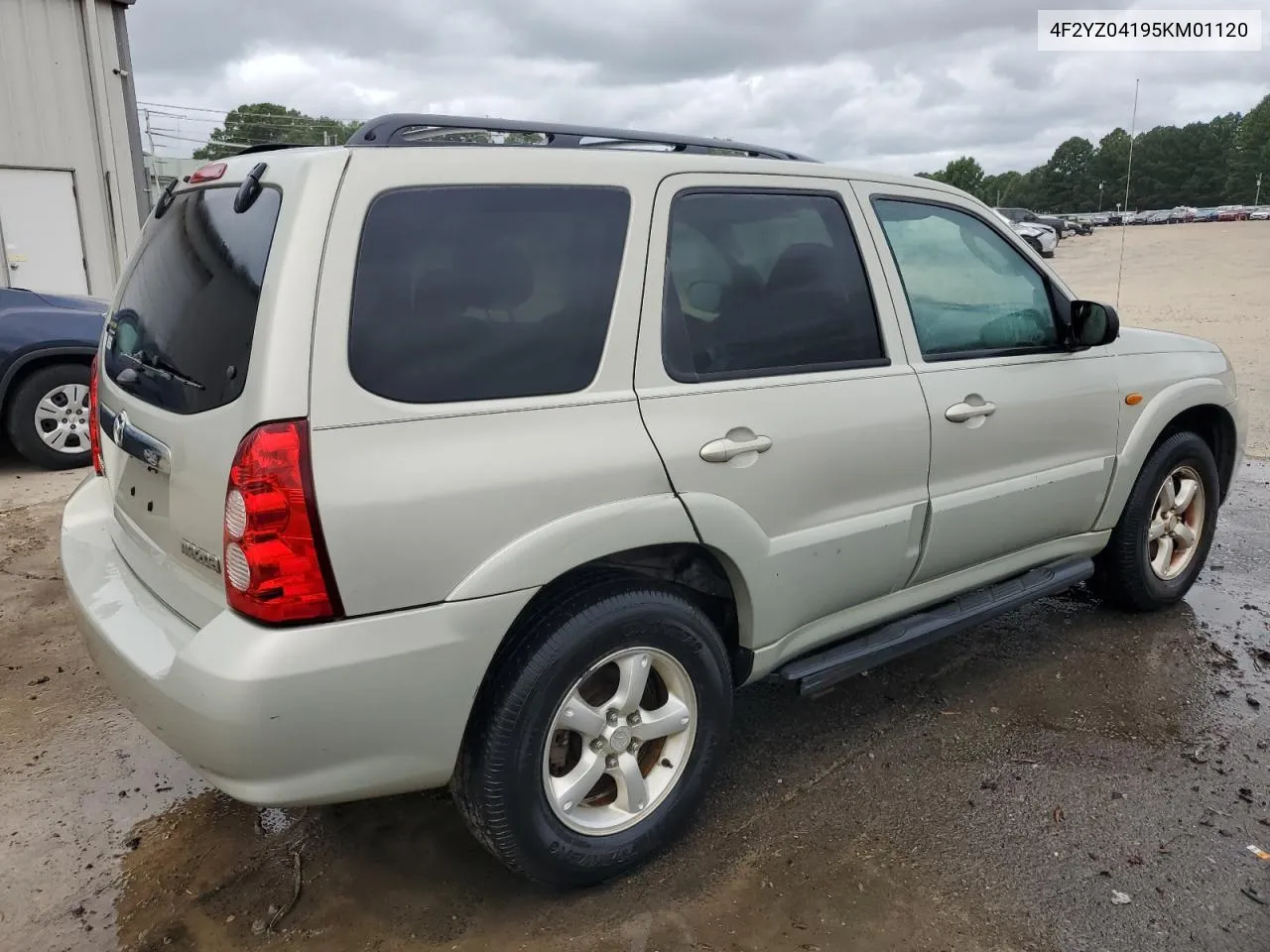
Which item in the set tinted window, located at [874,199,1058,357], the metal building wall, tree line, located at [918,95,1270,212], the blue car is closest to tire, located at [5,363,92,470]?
the blue car

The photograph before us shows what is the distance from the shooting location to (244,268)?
6.95 ft

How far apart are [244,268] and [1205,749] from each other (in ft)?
10.7

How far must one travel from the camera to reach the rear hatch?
6.48 feet

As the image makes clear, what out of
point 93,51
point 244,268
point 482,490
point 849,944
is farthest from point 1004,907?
point 93,51

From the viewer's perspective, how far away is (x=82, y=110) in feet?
39.1

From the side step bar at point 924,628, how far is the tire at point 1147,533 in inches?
11.2

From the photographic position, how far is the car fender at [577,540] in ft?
6.94

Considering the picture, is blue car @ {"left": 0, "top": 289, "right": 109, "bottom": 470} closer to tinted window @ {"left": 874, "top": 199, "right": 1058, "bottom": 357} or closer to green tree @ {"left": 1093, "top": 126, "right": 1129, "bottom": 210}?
tinted window @ {"left": 874, "top": 199, "right": 1058, "bottom": 357}

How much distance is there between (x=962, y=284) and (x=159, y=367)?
8.28 ft

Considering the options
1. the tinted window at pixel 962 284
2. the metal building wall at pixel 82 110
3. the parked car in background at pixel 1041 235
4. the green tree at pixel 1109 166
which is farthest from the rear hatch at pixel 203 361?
the green tree at pixel 1109 166

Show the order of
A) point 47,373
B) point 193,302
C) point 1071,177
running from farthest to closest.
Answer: point 1071,177, point 47,373, point 193,302

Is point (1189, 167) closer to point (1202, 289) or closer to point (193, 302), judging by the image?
point (1202, 289)

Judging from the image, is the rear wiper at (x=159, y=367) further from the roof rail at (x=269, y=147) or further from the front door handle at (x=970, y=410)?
the front door handle at (x=970, y=410)

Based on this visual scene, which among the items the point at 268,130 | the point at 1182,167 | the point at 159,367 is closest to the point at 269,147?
the point at 159,367
